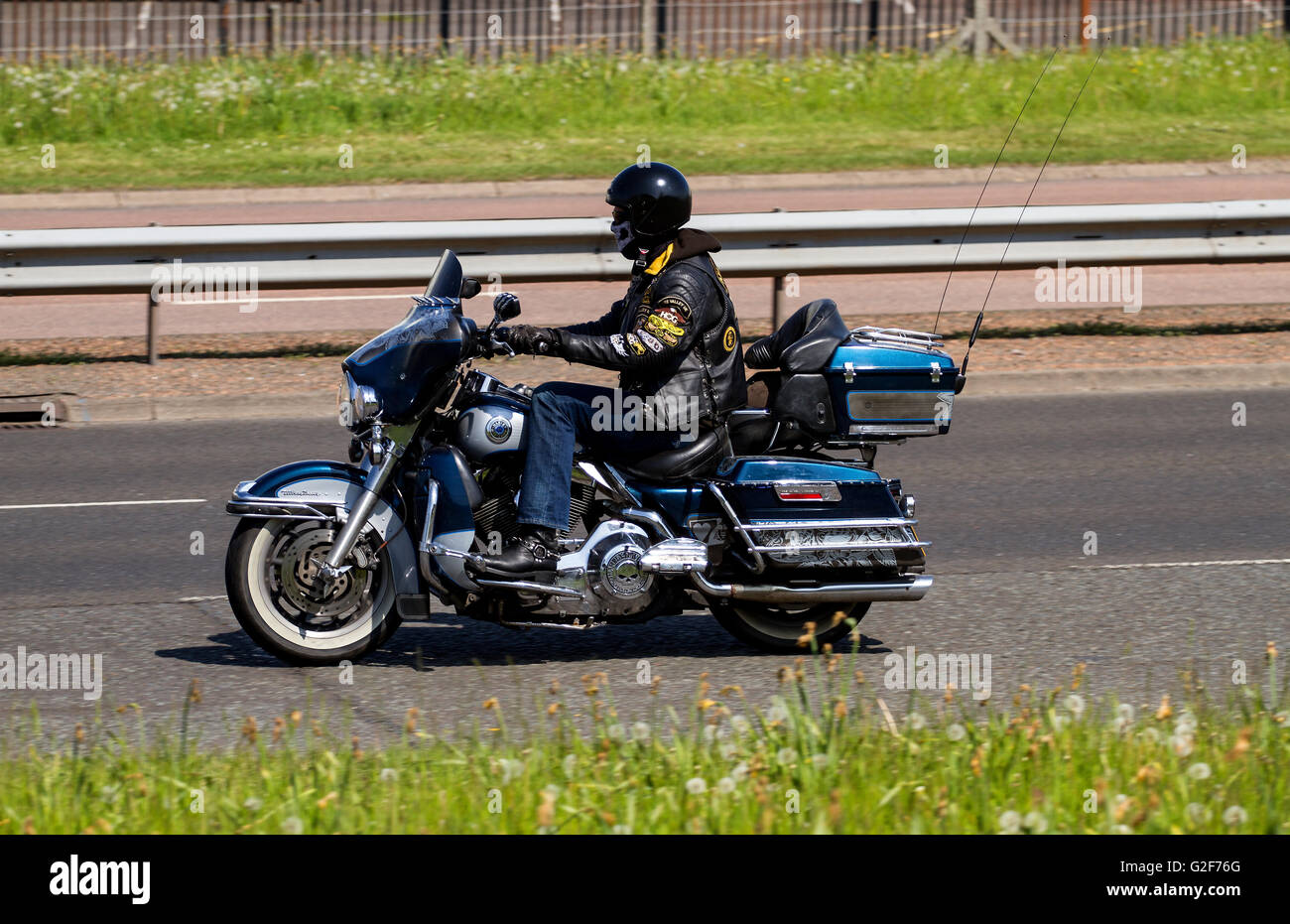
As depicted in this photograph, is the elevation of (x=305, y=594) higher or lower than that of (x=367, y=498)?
lower

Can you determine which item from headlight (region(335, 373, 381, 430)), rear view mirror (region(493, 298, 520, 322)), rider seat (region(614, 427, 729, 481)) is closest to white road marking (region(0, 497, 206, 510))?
headlight (region(335, 373, 381, 430))

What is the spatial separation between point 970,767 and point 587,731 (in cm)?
137

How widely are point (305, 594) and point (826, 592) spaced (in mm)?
1946

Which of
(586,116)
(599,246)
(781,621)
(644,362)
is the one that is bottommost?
(781,621)

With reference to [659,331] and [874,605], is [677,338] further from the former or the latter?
[874,605]

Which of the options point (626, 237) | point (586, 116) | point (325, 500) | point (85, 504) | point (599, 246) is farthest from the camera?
point (586, 116)

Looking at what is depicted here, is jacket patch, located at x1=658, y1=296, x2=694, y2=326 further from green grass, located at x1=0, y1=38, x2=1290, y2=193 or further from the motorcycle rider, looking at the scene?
green grass, located at x1=0, y1=38, x2=1290, y2=193

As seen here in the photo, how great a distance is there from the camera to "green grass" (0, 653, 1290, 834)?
14.7 feet

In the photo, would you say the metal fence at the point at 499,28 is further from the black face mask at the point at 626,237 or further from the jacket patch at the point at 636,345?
the jacket patch at the point at 636,345

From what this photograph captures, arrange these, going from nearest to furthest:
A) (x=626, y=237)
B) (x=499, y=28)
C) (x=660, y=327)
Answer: (x=660, y=327)
(x=626, y=237)
(x=499, y=28)

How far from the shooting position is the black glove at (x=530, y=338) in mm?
6066

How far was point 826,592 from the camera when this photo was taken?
6641 millimetres

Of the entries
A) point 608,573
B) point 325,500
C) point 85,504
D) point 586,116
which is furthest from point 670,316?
point 586,116

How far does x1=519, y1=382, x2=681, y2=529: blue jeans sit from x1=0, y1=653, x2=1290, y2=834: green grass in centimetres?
99
